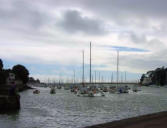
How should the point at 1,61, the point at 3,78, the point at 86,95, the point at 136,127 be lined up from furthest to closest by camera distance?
the point at 1,61 → the point at 3,78 → the point at 86,95 → the point at 136,127

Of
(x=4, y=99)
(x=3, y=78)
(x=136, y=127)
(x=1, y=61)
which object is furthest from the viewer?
(x=1, y=61)

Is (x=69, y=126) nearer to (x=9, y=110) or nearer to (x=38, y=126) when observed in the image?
(x=38, y=126)

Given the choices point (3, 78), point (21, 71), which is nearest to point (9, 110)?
point (3, 78)

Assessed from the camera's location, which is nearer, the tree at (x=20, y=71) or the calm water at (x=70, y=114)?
the calm water at (x=70, y=114)

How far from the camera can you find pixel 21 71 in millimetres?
169875

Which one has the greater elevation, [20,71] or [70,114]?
[20,71]

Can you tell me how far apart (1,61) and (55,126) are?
9500 cm

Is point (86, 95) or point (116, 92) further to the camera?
point (116, 92)

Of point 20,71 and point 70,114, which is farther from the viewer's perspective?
point 20,71

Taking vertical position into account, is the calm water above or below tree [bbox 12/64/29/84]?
below

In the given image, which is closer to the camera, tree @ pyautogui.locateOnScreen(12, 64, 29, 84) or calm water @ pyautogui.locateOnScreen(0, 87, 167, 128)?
calm water @ pyautogui.locateOnScreen(0, 87, 167, 128)

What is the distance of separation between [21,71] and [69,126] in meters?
144

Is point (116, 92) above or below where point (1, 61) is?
below

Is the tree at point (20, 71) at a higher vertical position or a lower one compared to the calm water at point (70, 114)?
higher
